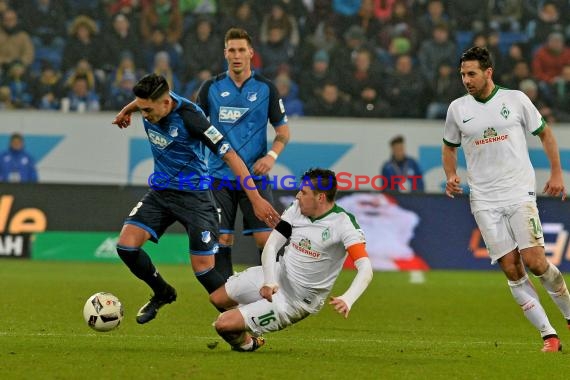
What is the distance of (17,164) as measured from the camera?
17594 mm

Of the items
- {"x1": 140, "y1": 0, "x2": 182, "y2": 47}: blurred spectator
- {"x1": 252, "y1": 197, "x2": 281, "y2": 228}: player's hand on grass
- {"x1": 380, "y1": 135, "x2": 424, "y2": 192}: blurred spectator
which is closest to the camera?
{"x1": 252, "y1": 197, "x2": 281, "y2": 228}: player's hand on grass

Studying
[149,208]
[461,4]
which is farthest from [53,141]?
[149,208]

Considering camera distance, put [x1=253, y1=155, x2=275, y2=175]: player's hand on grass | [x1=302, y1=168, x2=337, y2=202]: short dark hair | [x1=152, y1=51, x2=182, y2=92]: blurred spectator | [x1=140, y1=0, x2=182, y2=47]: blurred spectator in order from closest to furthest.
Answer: [x1=302, y1=168, x2=337, y2=202]: short dark hair < [x1=253, y1=155, x2=275, y2=175]: player's hand on grass < [x1=152, y1=51, x2=182, y2=92]: blurred spectator < [x1=140, y1=0, x2=182, y2=47]: blurred spectator

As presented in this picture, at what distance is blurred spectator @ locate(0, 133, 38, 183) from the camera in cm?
1752

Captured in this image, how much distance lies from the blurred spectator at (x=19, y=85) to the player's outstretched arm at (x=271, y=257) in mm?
11592

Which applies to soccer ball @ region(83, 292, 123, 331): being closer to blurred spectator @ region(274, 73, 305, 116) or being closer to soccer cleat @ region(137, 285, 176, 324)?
soccer cleat @ region(137, 285, 176, 324)

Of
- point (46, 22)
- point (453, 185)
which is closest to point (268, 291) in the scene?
point (453, 185)

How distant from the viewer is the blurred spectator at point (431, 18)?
19.5 meters

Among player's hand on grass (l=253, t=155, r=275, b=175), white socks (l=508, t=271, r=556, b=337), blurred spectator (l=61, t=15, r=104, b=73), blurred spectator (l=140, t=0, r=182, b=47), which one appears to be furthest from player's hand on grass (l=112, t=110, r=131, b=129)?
blurred spectator (l=140, t=0, r=182, b=47)

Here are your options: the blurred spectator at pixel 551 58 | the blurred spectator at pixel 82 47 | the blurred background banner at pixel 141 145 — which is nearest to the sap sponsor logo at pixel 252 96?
the blurred background banner at pixel 141 145

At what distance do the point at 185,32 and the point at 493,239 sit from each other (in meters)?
11.9

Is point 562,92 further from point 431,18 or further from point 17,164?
point 17,164

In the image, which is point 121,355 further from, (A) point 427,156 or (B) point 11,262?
(A) point 427,156

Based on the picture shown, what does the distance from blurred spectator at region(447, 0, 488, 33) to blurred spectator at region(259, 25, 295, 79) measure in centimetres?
296
